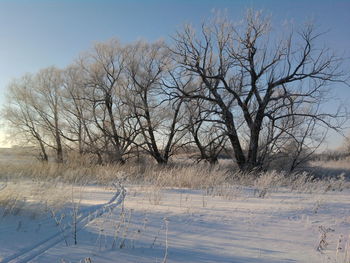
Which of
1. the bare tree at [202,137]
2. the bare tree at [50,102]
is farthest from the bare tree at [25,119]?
the bare tree at [202,137]

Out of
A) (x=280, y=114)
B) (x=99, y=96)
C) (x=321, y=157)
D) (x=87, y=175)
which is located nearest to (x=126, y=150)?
(x=99, y=96)

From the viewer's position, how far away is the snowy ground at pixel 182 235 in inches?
97.3

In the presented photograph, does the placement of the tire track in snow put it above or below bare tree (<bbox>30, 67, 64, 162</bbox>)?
below

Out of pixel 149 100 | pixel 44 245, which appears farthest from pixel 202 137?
pixel 44 245

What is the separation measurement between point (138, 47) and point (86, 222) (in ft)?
52.6

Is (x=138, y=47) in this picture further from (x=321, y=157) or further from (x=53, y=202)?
(x=321, y=157)

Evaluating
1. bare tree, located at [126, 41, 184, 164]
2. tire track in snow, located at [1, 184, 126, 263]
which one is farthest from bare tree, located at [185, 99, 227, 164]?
tire track in snow, located at [1, 184, 126, 263]

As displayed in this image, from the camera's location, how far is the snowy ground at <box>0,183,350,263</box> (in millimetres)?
2473

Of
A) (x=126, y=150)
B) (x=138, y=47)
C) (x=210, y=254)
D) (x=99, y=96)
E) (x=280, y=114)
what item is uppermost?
(x=138, y=47)

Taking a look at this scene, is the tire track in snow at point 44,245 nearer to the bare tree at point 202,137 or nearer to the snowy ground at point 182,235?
the snowy ground at point 182,235

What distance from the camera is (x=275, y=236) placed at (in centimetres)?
315

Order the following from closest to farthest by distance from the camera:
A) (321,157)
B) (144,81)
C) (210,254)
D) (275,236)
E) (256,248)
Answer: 1. (210,254)
2. (256,248)
3. (275,236)
4. (144,81)
5. (321,157)

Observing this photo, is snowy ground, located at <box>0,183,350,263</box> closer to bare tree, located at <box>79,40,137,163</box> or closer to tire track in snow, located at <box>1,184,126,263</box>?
tire track in snow, located at <box>1,184,126,263</box>

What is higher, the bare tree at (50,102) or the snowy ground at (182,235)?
the bare tree at (50,102)
